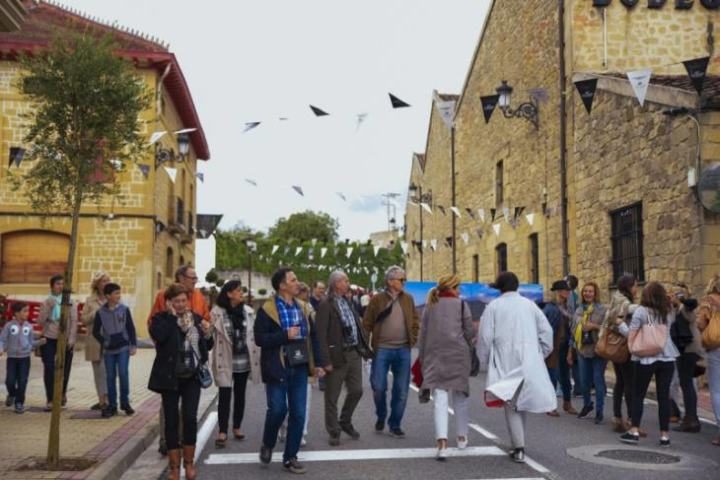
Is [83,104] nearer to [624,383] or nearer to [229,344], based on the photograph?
[229,344]

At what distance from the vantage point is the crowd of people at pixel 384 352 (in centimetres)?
629

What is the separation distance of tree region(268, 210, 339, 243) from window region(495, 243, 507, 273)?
5879cm

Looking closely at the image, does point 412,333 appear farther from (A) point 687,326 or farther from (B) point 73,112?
(B) point 73,112

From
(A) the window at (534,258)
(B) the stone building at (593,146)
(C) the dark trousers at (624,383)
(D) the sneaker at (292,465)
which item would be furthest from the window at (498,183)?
(D) the sneaker at (292,465)

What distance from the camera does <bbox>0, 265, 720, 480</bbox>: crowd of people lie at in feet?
20.6

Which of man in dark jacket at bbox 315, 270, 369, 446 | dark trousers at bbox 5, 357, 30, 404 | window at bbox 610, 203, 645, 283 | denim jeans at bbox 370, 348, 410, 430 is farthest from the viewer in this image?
window at bbox 610, 203, 645, 283

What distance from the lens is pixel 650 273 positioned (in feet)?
45.6

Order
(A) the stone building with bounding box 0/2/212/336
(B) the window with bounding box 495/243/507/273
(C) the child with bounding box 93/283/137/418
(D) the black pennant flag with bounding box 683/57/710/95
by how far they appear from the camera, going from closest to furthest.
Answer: (C) the child with bounding box 93/283/137/418
(D) the black pennant flag with bounding box 683/57/710/95
(A) the stone building with bounding box 0/2/212/336
(B) the window with bounding box 495/243/507/273

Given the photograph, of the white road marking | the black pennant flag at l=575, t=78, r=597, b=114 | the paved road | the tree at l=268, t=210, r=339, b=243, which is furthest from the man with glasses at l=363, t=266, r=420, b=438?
the tree at l=268, t=210, r=339, b=243

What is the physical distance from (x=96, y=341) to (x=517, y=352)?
201 inches

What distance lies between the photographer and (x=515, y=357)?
698 cm

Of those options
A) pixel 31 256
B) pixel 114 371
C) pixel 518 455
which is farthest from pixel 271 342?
pixel 31 256

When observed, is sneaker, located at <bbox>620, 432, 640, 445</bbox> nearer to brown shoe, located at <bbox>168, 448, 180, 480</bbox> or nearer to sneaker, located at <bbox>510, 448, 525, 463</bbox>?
sneaker, located at <bbox>510, 448, 525, 463</bbox>

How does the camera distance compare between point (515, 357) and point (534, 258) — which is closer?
point (515, 357)
